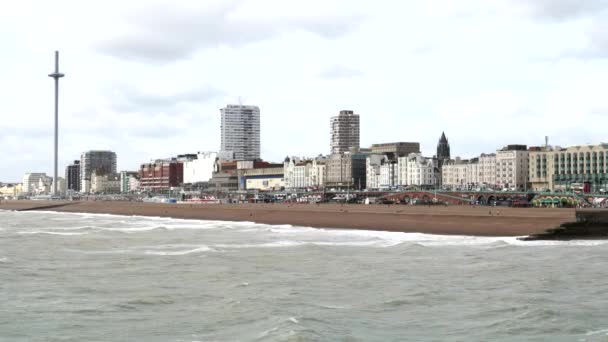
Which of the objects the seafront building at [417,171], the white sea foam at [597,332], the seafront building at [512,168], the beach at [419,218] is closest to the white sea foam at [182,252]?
the beach at [419,218]

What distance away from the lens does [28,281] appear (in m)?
32.1

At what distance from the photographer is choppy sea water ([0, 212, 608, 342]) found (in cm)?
2205

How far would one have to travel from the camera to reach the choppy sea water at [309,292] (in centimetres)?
2205

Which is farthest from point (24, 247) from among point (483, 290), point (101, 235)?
point (483, 290)

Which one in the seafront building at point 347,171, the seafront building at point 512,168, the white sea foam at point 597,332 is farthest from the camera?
the seafront building at point 347,171

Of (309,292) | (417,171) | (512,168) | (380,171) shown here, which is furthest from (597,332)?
(380,171)

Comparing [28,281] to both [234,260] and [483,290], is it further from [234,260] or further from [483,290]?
[483,290]

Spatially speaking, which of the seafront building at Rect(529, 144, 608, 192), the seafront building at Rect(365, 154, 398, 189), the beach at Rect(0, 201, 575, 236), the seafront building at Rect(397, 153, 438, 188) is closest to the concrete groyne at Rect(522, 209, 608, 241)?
the beach at Rect(0, 201, 575, 236)

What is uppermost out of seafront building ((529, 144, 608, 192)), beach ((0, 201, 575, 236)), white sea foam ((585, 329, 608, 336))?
seafront building ((529, 144, 608, 192))

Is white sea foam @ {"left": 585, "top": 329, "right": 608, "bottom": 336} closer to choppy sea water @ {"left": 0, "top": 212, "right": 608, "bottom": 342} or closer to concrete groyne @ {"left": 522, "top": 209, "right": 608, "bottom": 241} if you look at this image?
choppy sea water @ {"left": 0, "top": 212, "right": 608, "bottom": 342}

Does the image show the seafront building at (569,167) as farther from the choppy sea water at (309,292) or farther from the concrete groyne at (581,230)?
the choppy sea water at (309,292)

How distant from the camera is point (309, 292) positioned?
28.3m

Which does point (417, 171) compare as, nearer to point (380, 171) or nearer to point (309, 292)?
point (380, 171)

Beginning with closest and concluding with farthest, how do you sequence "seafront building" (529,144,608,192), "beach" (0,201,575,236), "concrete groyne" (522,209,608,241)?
1. "concrete groyne" (522,209,608,241)
2. "beach" (0,201,575,236)
3. "seafront building" (529,144,608,192)
